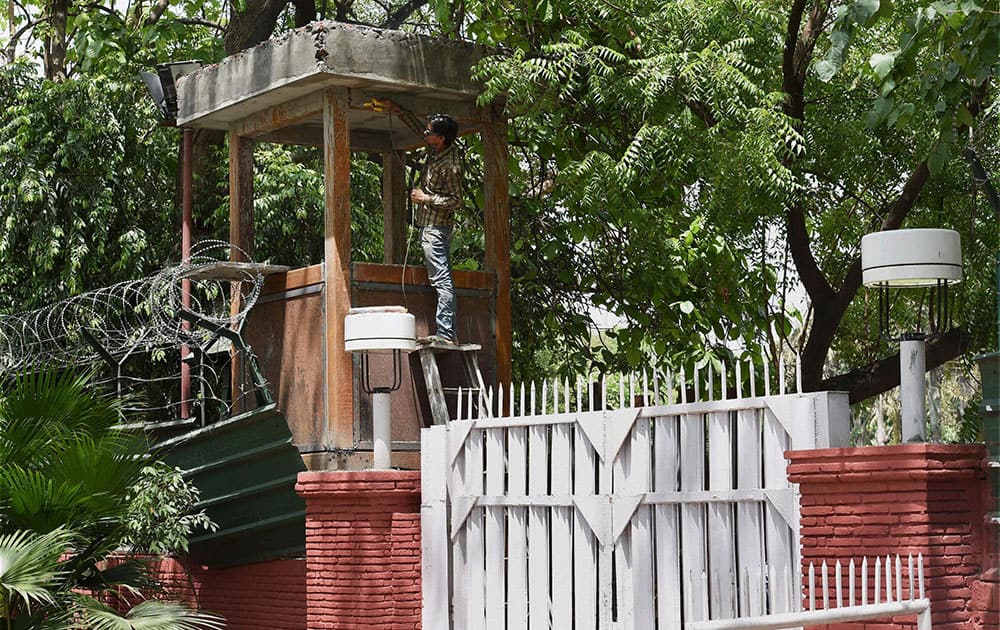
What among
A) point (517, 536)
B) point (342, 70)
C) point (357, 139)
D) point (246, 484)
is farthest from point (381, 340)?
point (357, 139)

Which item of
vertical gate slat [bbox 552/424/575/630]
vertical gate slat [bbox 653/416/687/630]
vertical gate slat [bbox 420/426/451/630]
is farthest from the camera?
vertical gate slat [bbox 420/426/451/630]

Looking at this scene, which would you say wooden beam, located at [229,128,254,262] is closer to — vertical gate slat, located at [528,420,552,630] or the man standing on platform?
the man standing on platform

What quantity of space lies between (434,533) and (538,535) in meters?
1.01

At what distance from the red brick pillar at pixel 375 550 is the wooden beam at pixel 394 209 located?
3.43 metres

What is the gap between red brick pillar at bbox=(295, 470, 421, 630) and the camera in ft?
32.4

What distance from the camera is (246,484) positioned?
458 inches

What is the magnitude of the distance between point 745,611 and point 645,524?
89cm

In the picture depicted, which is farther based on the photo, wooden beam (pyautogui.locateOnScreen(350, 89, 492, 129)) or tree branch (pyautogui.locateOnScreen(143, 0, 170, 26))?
tree branch (pyautogui.locateOnScreen(143, 0, 170, 26))

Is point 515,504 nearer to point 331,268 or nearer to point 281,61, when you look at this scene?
point 331,268

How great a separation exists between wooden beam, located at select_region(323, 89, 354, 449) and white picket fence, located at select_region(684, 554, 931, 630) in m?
4.66

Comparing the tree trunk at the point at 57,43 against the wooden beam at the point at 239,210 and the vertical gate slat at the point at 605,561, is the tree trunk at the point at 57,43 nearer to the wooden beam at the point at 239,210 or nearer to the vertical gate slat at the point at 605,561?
the wooden beam at the point at 239,210

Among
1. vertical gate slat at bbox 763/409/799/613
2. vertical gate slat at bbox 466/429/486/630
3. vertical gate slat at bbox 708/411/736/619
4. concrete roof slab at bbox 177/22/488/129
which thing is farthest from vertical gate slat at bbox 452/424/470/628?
concrete roof slab at bbox 177/22/488/129

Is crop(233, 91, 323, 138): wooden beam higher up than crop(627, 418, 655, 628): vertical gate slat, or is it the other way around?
crop(233, 91, 323, 138): wooden beam

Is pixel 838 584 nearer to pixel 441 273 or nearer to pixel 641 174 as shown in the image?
pixel 441 273
